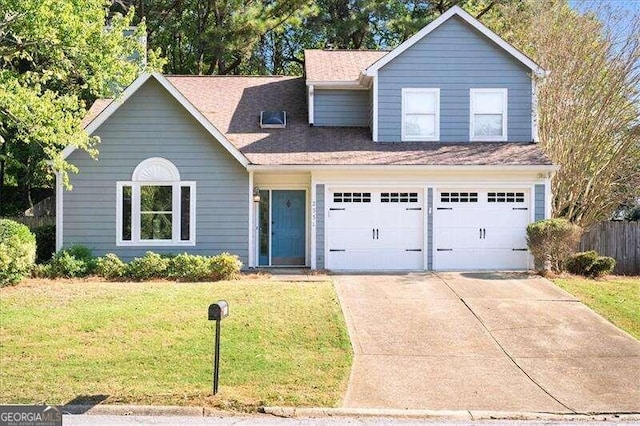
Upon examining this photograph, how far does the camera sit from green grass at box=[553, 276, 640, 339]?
11891 mm

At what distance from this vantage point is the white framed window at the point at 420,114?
58.0ft

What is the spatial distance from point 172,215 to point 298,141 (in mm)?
4038

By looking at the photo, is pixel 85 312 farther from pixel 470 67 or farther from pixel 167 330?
pixel 470 67

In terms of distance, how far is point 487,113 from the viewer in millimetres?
17734

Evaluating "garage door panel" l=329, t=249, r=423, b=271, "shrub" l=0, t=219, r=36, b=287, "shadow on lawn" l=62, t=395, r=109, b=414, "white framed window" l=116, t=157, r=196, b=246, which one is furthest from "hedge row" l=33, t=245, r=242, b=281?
"shadow on lawn" l=62, t=395, r=109, b=414

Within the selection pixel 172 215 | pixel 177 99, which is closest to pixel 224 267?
pixel 172 215

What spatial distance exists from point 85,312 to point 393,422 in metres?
6.47

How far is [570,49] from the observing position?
1867 cm

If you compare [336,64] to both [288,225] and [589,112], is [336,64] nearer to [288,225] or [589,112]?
[288,225]

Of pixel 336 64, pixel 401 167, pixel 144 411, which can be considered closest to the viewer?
pixel 144 411

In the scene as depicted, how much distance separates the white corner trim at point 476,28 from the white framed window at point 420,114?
992 mm

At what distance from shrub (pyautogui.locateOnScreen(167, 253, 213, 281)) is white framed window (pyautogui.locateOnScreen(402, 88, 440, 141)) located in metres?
6.58

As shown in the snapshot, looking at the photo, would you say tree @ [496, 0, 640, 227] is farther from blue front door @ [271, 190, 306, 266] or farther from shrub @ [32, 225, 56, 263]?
shrub @ [32, 225, 56, 263]

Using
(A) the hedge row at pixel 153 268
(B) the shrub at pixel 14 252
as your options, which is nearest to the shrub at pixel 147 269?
(A) the hedge row at pixel 153 268
